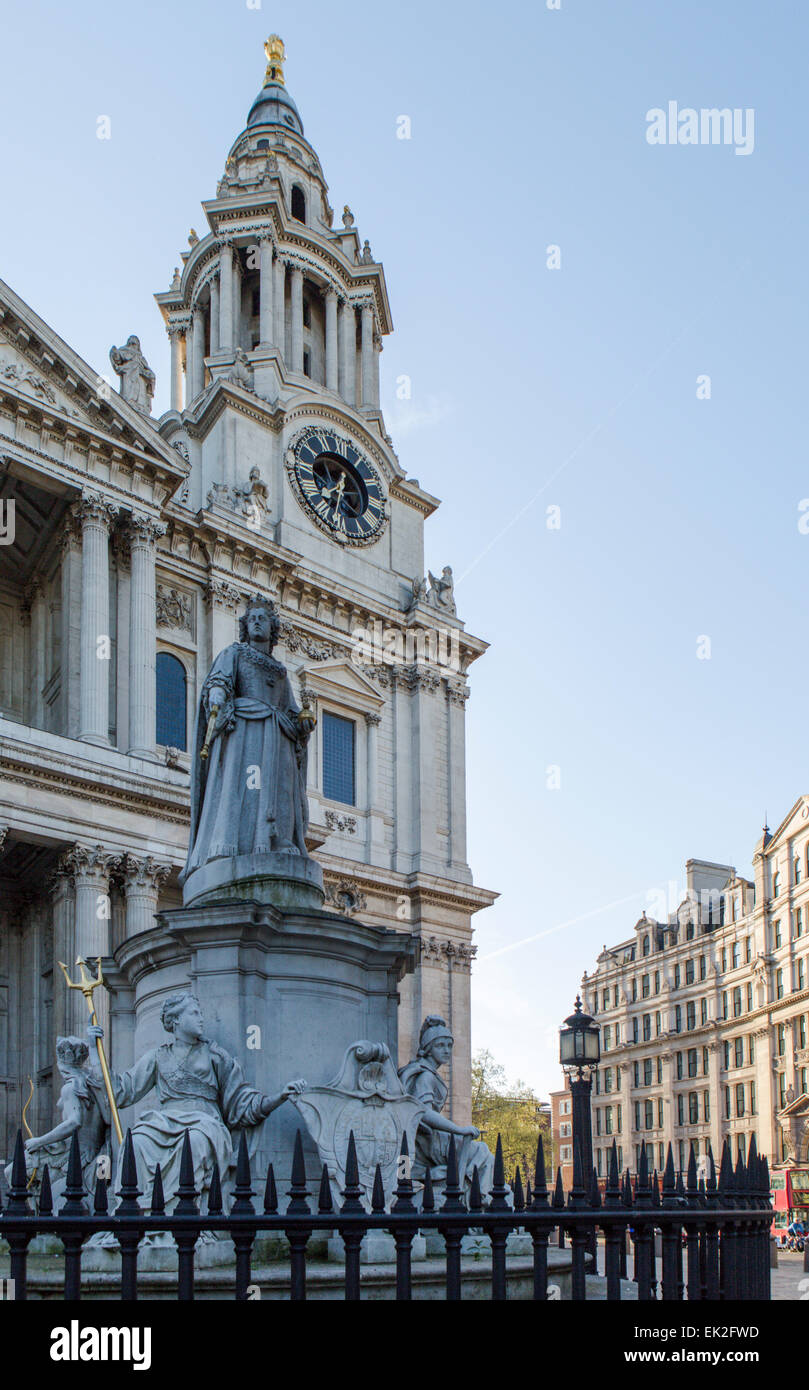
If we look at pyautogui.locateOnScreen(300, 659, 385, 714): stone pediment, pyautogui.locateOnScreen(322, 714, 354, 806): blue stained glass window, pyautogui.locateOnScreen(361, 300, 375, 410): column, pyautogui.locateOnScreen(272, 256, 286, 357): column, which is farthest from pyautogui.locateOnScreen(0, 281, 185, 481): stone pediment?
pyautogui.locateOnScreen(361, 300, 375, 410): column

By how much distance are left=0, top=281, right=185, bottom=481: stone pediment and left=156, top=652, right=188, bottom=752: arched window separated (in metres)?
6.45

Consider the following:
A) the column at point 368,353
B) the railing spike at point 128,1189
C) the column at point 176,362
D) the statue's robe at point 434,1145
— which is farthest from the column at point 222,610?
the railing spike at point 128,1189

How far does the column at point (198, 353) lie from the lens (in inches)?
2111

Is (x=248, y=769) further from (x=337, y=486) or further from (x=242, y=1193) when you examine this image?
(x=337, y=486)

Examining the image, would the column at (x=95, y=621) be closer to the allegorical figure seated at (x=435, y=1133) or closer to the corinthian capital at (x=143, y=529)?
the corinthian capital at (x=143, y=529)

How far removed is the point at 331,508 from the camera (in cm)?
4806

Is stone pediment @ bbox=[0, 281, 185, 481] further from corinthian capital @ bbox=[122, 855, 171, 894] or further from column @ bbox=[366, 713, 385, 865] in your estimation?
column @ bbox=[366, 713, 385, 865]

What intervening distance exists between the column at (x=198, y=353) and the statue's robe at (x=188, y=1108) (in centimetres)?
4419

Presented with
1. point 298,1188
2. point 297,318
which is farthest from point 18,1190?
point 297,318

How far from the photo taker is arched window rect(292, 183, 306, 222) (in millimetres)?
58406

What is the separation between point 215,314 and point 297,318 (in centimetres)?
322

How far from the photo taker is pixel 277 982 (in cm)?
1223

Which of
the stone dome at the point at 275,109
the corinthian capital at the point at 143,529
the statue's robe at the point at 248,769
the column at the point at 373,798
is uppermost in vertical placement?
the stone dome at the point at 275,109
